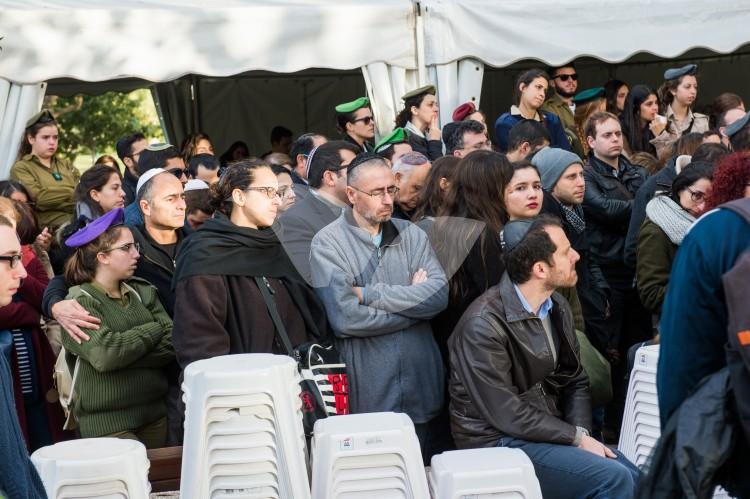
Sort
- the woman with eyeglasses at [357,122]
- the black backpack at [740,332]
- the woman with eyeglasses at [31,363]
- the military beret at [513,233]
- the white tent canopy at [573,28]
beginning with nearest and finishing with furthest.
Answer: the black backpack at [740,332] < the military beret at [513,233] < the woman with eyeglasses at [31,363] < the woman with eyeglasses at [357,122] < the white tent canopy at [573,28]

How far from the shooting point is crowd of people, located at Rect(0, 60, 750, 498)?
3.90 metres

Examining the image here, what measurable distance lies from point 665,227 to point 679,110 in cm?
291

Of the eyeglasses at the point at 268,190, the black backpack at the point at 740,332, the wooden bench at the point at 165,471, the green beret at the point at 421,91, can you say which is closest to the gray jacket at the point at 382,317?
the eyeglasses at the point at 268,190

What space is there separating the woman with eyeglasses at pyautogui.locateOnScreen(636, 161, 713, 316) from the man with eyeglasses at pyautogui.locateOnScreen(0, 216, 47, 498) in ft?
10.8

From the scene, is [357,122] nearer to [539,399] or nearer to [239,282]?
[239,282]

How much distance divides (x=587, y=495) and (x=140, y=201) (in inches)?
94.2

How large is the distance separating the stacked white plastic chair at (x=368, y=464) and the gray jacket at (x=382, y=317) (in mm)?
720

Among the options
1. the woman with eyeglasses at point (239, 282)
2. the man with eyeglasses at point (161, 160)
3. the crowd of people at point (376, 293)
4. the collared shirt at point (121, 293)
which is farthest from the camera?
the man with eyeglasses at point (161, 160)

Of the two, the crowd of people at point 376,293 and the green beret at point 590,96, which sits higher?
the green beret at point 590,96

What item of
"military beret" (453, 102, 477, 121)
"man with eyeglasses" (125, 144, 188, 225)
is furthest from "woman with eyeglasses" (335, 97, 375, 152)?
"man with eyeglasses" (125, 144, 188, 225)

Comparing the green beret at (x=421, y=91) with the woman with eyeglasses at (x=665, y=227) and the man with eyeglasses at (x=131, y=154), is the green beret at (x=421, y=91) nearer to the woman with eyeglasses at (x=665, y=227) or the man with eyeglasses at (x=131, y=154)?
the man with eyeglasses at (x=131, y=154)

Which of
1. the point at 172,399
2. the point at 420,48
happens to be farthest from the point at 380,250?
the point at 420,48

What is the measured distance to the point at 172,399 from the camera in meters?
4.62

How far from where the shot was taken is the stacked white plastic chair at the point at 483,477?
335cm
